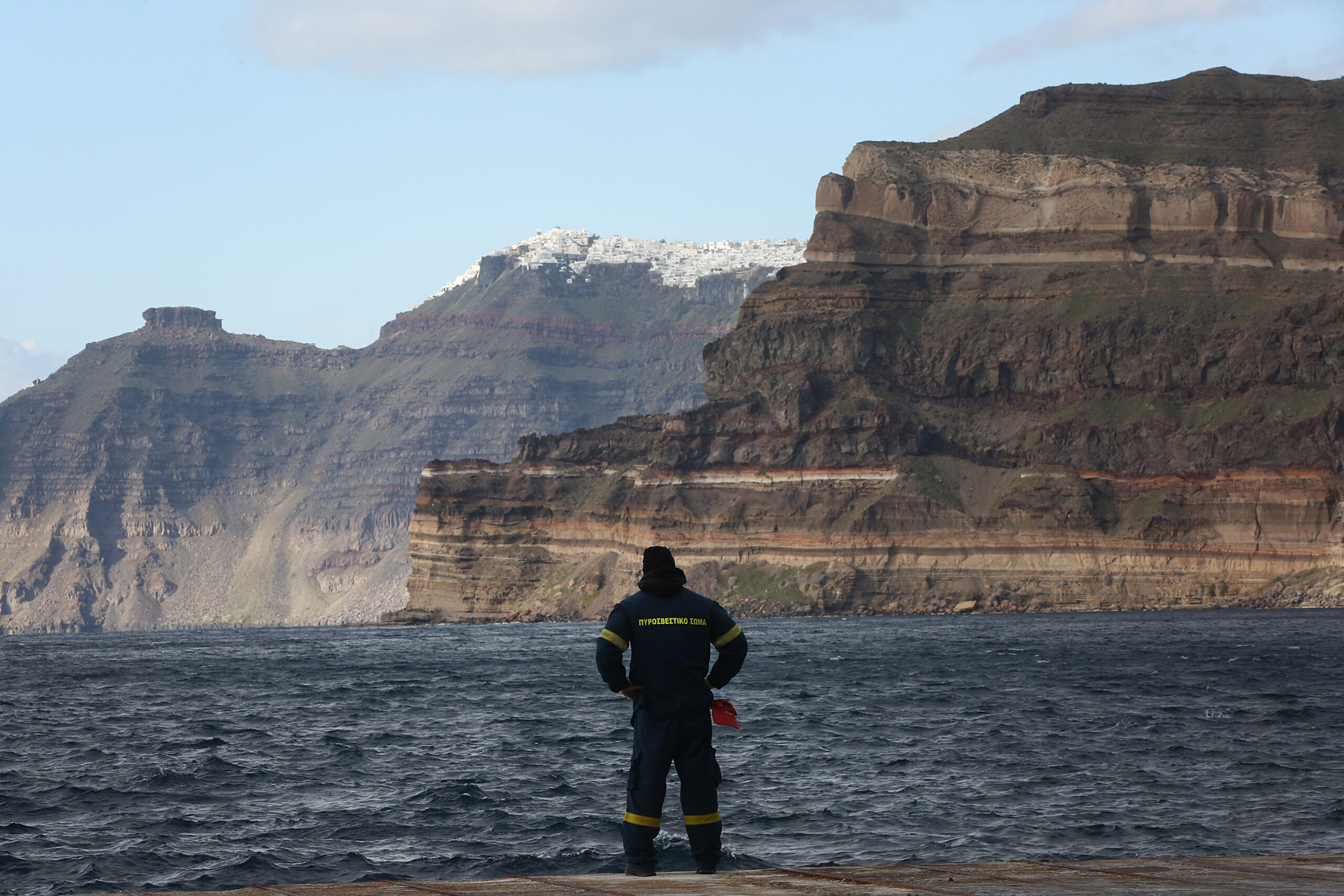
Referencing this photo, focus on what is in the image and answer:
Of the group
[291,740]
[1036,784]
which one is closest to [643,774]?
[1036,784]

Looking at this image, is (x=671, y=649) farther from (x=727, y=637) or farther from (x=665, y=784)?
(x=665, y=784)

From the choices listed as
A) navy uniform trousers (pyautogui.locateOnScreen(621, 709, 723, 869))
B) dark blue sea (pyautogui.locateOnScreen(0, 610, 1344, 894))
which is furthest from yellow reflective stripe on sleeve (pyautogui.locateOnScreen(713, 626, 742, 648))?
dark blue sea (pyautogui.locateOnScreen(0, 610, 1344, 894))

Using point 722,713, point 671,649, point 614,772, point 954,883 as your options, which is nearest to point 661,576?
point 671,649

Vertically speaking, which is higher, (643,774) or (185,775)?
(643,774)

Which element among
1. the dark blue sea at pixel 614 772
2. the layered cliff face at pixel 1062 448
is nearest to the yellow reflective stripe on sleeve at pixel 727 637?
the dark blue sea at pixel 614 772

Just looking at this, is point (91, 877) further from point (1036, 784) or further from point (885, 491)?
point (885, 491)

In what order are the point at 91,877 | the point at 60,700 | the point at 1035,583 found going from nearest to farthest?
the point at 91,877 < the point at 60,700 < the point at 1035,583

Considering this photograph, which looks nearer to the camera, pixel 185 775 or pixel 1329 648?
pixel 185 775

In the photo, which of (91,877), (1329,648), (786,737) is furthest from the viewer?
(1329,648)

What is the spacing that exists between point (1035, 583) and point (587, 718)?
419 ft

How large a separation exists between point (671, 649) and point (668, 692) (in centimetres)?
46

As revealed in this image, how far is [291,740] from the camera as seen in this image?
4319cm

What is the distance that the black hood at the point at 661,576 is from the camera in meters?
17.2

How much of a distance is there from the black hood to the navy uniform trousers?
1327mm
